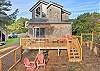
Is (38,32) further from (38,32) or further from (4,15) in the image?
(4,15)

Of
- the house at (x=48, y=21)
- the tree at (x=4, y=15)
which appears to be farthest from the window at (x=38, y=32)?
the tree at (x=4, y=15)

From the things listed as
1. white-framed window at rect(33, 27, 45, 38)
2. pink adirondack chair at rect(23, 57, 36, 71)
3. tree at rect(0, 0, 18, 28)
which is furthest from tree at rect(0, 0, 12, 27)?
pink adirondack chair at rect(23, 57, 36, 71)

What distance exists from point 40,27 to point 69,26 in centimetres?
480

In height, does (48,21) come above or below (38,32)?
above

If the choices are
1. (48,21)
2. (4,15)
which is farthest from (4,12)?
(48,21)

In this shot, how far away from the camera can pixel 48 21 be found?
3409 cm

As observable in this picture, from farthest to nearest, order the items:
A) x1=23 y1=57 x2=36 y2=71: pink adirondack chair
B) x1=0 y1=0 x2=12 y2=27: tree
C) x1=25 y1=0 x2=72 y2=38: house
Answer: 1. x1=0 y1=0 x2=12 y2=27: tree
2. x1=25 y1=0 x2=72 y2=38: house
3. x1=23 y1=57 x2=36 y2=71: pink adirondack chair

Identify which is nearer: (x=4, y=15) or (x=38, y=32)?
(x=38, y=32)

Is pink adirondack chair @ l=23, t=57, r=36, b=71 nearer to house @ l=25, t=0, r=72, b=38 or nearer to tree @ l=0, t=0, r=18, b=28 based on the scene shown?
house @ l=25, t=0, r=72, b=38

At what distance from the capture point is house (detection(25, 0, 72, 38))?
3228 centimetres

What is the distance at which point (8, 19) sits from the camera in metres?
46.5

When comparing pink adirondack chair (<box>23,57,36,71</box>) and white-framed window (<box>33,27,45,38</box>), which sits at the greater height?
white-framed window (<box>33,27,45,38</box>)

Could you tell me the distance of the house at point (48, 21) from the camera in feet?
106

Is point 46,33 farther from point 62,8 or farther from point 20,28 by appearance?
point 20,28
